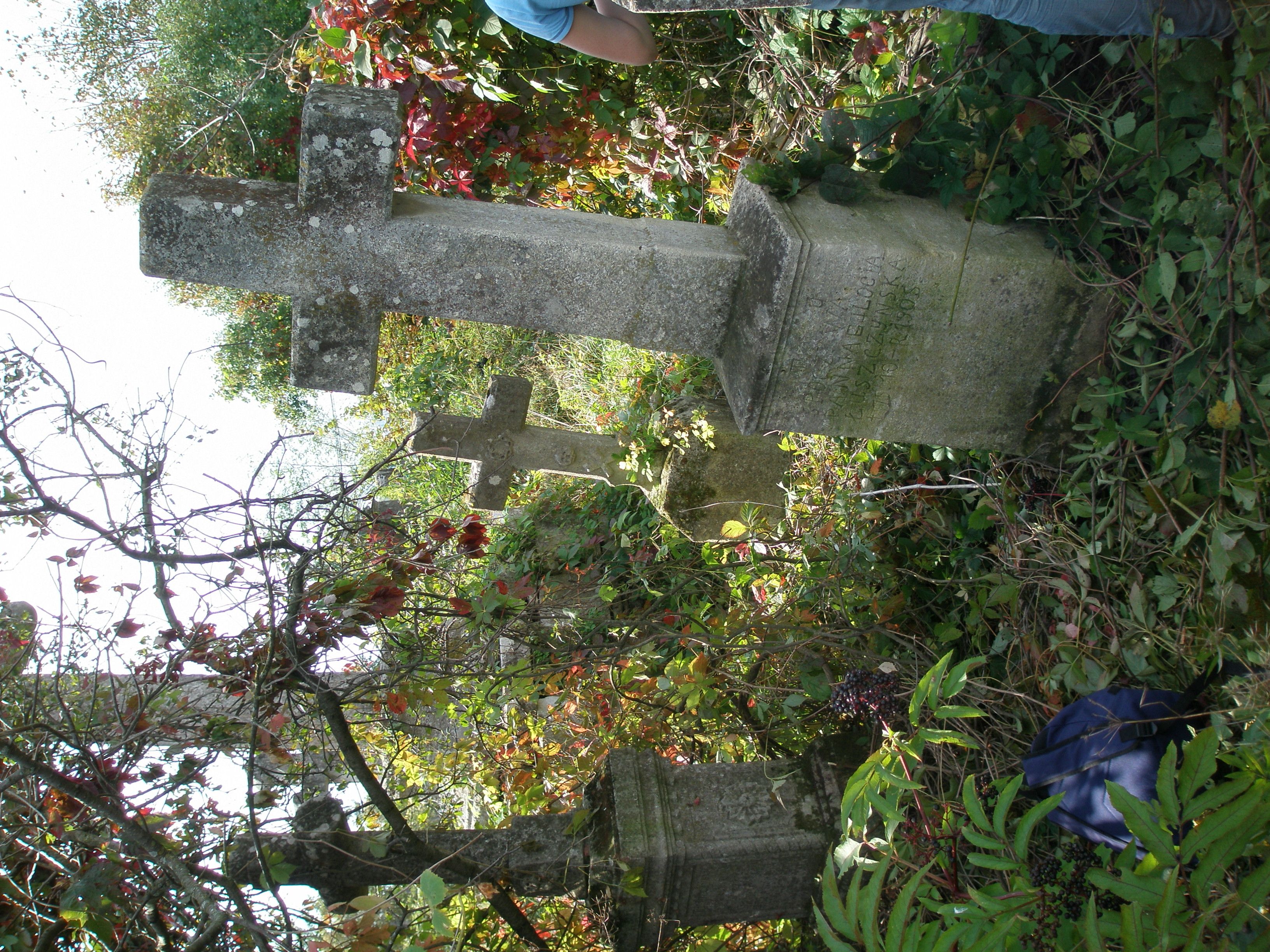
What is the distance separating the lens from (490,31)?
4004 mm

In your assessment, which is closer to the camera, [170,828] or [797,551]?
[170,828]

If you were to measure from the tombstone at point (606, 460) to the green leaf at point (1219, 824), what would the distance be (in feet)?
9.40

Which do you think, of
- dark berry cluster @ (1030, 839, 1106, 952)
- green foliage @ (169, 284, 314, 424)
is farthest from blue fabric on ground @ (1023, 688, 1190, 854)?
green foliage @ (169, 284, 314, 424)

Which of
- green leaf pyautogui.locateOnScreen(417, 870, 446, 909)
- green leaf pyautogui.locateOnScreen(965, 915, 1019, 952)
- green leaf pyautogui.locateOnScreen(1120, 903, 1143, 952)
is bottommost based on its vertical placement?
green leaf pyautogui.locateOnScreen(417, 870, 446, 909)

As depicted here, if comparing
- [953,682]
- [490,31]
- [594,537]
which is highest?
[490,31]

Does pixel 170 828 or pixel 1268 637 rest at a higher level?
pixel 1268 637

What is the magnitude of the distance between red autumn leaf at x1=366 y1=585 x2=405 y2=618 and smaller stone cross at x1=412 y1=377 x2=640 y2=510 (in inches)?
79.4

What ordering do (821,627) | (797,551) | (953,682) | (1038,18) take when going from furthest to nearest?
(797,551) < (821,627) < (1038,18) < (953,682)

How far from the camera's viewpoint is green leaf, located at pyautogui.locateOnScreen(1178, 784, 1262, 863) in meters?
1.26

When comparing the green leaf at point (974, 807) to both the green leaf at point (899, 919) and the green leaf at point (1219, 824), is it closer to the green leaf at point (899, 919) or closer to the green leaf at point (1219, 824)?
the green leaf at point (899, 919)

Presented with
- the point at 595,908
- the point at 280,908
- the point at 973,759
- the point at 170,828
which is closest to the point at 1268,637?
the point at 973,759

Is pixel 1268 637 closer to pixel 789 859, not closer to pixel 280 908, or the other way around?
pixel 789 859

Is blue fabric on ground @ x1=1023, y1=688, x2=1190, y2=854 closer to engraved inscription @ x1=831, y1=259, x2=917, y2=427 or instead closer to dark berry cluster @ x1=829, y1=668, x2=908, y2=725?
dark berry cluster @ x1=829, y1=668, x2=908, y2=725

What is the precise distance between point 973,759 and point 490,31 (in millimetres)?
3786
